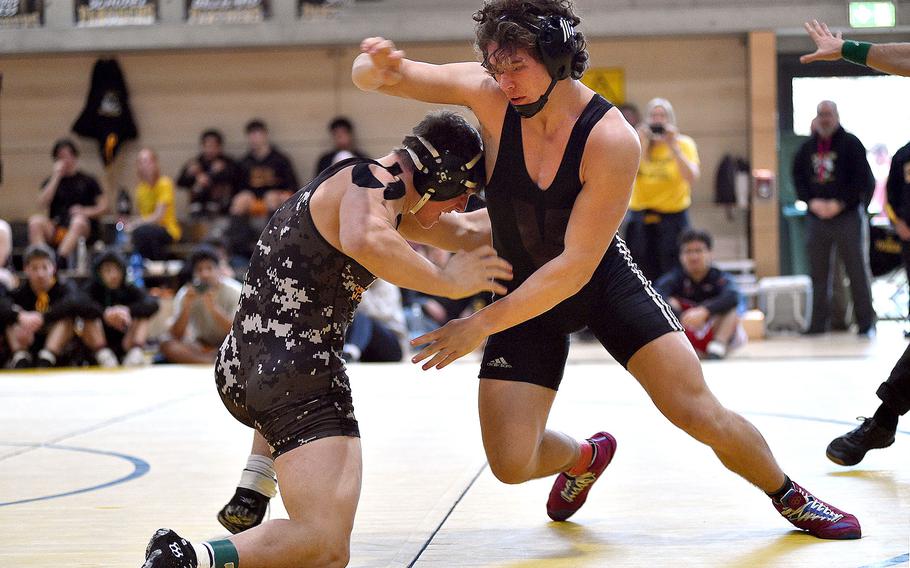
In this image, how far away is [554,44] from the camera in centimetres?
280

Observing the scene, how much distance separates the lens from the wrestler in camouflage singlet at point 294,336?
272 centimetres

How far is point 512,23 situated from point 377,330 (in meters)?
6.47

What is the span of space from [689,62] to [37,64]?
774 centimetres

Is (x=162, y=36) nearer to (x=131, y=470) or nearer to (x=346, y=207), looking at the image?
(x=131, y=470)

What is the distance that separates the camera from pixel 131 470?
4258 mm

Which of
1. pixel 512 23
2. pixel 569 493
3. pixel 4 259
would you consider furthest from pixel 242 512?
pixel 4 259

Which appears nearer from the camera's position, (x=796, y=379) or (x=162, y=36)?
(x=796, y=379)

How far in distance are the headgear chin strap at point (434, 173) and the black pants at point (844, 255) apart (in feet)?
24.8

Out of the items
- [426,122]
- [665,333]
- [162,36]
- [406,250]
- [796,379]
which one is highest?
[162,36]

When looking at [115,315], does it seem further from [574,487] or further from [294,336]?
[294,336]

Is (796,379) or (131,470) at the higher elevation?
(131,470)

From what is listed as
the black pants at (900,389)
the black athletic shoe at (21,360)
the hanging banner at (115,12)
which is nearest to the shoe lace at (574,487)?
the black pants at (900,389)

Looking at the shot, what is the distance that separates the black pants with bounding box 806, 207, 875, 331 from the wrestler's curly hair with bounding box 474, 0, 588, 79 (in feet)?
24.5

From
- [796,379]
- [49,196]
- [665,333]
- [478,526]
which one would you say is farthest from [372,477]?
[49,196]
